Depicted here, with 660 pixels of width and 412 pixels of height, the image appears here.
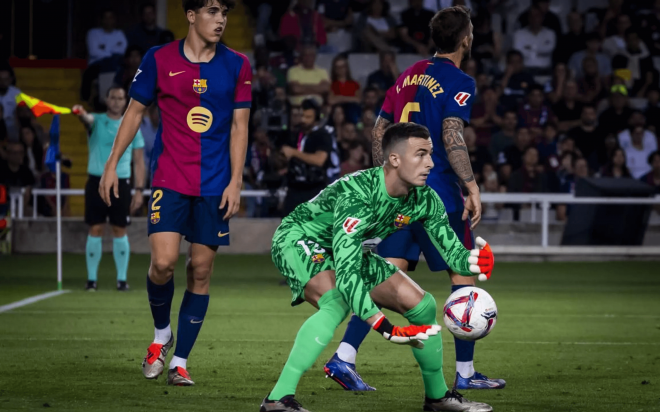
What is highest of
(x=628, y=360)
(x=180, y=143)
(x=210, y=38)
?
(x=210, y=38)

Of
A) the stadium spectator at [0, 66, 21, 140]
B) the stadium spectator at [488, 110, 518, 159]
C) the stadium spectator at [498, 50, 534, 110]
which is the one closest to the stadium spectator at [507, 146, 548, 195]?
the stadium spectator at [488, 110, 518, 159]

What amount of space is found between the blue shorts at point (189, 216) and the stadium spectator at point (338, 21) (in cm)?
1575

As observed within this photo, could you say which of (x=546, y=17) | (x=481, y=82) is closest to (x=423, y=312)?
(x=481, y=82)

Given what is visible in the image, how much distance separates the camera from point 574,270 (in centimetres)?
1631

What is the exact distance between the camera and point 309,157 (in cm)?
1305

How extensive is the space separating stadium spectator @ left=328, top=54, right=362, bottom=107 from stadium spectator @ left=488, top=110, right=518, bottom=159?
245 cm

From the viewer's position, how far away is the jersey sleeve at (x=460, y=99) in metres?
6.84

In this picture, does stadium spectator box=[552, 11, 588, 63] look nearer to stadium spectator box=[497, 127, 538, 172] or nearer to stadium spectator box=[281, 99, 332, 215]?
stadium spectator box=[497, 127, 538, 172]

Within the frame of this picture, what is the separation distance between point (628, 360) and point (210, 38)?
358 centimetres

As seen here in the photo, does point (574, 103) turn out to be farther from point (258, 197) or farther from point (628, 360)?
point (628, 360)

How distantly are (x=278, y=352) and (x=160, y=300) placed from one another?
1440 millimetres

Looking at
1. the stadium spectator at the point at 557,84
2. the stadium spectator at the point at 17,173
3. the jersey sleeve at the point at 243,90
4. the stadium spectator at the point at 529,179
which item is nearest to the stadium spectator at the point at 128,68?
the stadium spectator at the point at 17,173

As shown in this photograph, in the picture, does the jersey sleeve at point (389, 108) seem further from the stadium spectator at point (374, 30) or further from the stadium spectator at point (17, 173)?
the stadium spectator at point (374, 30)

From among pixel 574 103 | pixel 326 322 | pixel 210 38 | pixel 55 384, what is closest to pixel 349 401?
pixel 326 322
